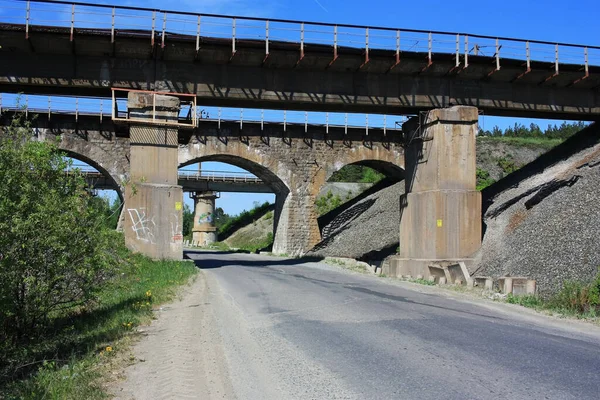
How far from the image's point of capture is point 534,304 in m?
12.8

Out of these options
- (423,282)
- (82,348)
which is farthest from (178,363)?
(423,282)

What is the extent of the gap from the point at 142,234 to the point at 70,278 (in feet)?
38.0

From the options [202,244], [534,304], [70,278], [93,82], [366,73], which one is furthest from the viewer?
[202,244]

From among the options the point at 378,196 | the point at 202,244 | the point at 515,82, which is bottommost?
the point at 202,244

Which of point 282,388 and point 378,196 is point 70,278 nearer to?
point 282,388

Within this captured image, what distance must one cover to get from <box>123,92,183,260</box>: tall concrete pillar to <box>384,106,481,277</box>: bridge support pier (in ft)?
27.0

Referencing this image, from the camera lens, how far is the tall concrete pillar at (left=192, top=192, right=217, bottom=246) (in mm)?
64750

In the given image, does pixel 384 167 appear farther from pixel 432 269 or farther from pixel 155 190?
pixel 155 190

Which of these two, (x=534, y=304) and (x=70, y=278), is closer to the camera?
(x=70, y=278)

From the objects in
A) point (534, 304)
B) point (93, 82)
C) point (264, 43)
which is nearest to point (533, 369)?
point (534, 304)

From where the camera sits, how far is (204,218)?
215ft

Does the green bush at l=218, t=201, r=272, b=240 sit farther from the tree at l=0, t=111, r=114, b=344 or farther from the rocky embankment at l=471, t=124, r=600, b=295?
the tree at l=0, t=111, r=114, b=344

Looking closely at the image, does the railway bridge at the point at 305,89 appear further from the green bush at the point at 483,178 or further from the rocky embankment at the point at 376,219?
the green bush at the point at 483,178

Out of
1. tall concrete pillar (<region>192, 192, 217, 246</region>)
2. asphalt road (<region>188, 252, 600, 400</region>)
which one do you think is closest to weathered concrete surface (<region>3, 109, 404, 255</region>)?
tall concrete pillar (<region>192, 192, 217, 246</region>)
